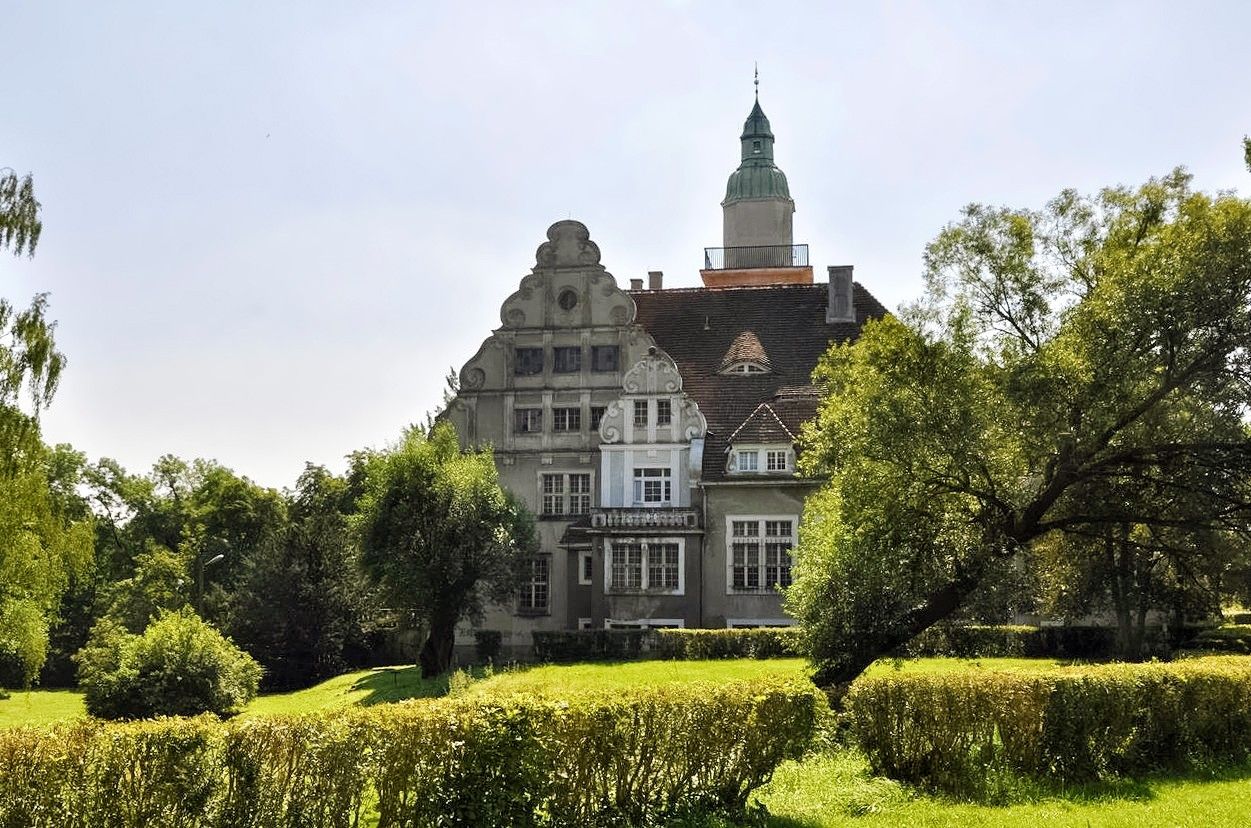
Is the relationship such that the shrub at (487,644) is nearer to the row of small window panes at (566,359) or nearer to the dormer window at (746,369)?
the row of small window panes at (566,359)

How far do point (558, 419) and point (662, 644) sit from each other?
11312 mm

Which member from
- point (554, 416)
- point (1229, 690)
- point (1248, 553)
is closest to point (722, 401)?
point (554, 416)

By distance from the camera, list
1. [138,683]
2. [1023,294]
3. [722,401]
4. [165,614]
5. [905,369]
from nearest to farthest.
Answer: [905,369]
[1023,294]
[138,683]
[165,614]
[722,401]

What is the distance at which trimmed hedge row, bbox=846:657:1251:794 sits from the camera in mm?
16281

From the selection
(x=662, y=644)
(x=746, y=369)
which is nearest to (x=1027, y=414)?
(x=662, y=644)

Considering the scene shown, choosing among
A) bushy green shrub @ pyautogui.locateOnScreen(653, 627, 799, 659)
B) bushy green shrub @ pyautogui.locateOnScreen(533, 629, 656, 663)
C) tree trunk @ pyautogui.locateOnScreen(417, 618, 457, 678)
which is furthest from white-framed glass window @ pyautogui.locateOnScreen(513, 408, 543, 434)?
bushy green shrub @ pyautogui.locateOnScreen(653, 627, 799, 659)

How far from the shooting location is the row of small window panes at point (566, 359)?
45.4 m

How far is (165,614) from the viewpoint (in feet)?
123

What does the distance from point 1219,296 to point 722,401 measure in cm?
2520

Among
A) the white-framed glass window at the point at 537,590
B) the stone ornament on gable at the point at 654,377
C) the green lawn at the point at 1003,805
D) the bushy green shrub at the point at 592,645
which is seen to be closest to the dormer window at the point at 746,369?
the stone ornament on gable at the point at 654,377

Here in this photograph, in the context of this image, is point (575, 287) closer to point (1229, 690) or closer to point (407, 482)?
point (407, 482)

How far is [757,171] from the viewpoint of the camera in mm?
62469

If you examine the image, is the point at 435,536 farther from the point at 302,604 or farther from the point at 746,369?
the point at 746,369

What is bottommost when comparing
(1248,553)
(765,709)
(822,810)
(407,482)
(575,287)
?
(822,810)
